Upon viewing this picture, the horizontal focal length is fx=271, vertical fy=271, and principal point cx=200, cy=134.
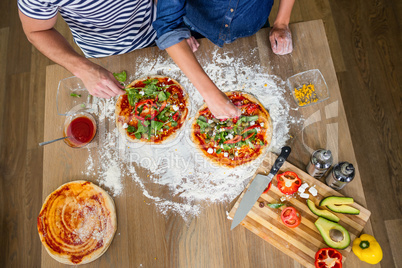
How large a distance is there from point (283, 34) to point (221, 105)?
25.9 inches

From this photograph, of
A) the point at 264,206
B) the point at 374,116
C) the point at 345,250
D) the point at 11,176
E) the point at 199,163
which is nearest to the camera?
the point at 345,250

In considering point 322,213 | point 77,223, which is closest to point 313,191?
point 322,213

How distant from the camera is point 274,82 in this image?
171 cm

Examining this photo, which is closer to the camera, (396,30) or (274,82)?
(274,82)

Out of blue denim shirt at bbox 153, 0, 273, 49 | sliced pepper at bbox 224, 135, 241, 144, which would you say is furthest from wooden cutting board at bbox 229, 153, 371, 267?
blue denim shirt at bbox 153, 0, 273, 49

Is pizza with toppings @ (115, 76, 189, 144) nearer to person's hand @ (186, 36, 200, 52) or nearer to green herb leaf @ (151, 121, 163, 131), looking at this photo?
green herb leaf @ (151, 121, 163, 131)

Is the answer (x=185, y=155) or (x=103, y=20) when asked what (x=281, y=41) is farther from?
(x=103, y=20)

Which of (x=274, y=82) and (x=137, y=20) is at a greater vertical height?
(x=137, y=20)

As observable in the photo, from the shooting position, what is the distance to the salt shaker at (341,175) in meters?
1.37

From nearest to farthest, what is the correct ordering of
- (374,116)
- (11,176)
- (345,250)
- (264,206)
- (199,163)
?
(345,250) → (264,206) → (199,163) → (374,116) → (11,176)

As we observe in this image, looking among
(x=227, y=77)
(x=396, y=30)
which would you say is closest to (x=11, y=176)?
(x=227, y=77)

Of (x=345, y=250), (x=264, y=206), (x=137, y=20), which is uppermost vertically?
(x=137, y=20)

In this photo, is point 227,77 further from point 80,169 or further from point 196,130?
point 80,169

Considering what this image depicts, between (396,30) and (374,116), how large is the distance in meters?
0.94
